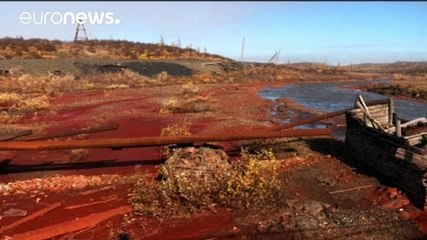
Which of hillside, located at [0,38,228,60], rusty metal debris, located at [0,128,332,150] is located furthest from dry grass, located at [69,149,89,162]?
hillside, located at [0,38,228,60]

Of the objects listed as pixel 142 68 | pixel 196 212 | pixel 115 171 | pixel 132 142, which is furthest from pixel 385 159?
pixel 142 68

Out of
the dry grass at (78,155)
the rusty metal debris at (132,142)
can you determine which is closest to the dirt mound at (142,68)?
the dry grass at (78,155)

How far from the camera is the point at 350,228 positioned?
7.62m

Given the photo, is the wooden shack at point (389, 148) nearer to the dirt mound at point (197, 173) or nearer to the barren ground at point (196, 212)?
the barren ground at point (196, 212)

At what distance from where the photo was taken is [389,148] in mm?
9500

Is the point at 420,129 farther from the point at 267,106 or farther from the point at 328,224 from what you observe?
the point at 267,106

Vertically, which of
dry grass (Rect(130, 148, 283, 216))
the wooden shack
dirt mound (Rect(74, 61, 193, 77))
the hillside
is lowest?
dry grass (Rect(130, 148, 283, 216))

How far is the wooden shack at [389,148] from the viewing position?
844 centimetres

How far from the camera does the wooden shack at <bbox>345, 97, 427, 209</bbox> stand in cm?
844

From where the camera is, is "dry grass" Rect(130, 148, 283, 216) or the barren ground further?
"dry grass" Rect(130, 148, 283, 216)

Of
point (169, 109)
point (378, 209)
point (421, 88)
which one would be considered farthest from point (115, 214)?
point (421, 88)

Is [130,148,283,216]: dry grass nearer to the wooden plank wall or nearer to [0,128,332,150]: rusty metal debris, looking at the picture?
[0,128,332,150]: rusty metal debris

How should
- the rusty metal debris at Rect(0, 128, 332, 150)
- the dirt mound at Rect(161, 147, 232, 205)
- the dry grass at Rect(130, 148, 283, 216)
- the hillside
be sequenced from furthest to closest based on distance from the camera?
the hillside, the rusty metal debris at Rect(0, 128, 332, 150), the dirt mound at Rect(161, 147, 232, 205), the dry grass at Rect(130, 148, 283, 216)

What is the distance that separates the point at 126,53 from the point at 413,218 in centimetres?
5098
